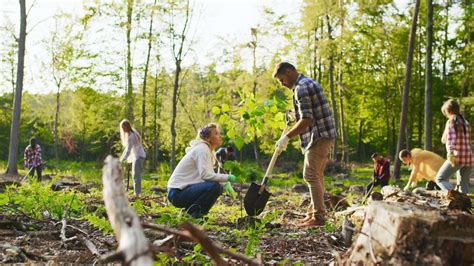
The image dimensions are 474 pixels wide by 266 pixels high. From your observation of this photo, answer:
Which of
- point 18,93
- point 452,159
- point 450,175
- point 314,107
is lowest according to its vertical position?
point 450,175

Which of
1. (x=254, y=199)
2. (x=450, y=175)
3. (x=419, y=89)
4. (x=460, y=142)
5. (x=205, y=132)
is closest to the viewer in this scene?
(x=254, y=199)

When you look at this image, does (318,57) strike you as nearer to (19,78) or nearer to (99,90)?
(99,90)

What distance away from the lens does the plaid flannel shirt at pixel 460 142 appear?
7.46m

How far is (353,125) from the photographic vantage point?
141ft

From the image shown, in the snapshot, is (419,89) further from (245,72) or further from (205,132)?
(205,132)

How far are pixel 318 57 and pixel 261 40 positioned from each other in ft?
11.7

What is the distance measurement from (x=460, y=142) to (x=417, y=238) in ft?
19.4

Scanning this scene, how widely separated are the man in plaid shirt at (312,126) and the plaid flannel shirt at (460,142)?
255cm

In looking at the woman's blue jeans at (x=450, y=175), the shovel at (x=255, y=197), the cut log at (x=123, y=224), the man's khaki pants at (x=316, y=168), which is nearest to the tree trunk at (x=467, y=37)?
the woman's blue jeans at (x=450, y=175)

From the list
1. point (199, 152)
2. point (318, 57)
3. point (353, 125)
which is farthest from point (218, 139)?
point (353, 125)

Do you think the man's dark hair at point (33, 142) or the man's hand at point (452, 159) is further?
the man's dark hair at point (33, 142)

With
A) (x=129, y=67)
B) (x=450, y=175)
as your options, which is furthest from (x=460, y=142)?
(x=129, y=67)

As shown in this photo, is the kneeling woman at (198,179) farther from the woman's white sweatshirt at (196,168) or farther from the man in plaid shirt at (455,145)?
the man in plaid shirt at (455,145)

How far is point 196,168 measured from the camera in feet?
19.3
